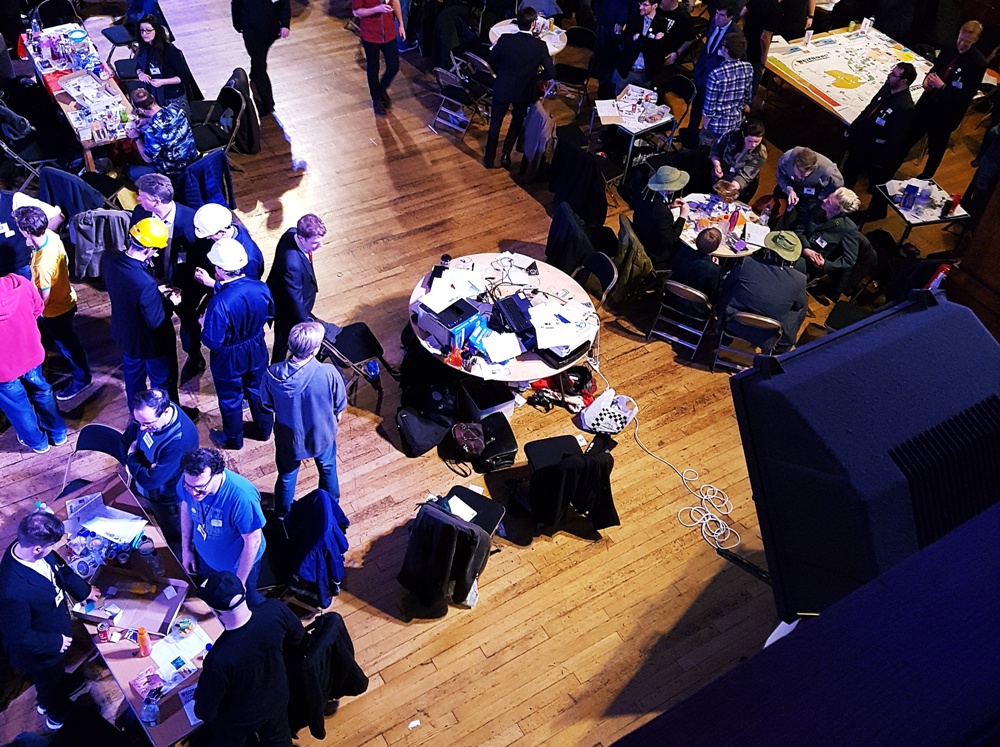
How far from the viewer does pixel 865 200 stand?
912 centimetres

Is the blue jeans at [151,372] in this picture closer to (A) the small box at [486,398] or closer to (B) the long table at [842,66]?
(A) the small box at [486,398]

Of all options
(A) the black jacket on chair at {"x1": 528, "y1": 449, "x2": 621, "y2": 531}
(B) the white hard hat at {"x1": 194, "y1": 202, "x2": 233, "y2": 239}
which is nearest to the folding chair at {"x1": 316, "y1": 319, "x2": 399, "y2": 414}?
(B) the white hard hat at {"x1": 194, "y1": 202, "x2": 233, "y2": 239}

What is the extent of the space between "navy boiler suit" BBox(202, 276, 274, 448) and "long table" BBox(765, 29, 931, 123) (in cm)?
642

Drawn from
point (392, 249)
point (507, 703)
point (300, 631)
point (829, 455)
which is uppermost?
point (829, 455)

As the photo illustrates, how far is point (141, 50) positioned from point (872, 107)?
23.2ft

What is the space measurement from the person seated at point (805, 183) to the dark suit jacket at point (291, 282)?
175 inches

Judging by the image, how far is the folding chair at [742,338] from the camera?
6488 mm

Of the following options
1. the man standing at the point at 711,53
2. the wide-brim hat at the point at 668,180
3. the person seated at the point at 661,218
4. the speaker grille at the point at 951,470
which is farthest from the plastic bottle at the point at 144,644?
the man standing at the point at 711,53

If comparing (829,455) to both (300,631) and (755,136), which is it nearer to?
(300,631)

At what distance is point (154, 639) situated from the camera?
4.16 metres

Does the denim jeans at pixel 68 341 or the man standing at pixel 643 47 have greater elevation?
the man standing at pixel 643 47

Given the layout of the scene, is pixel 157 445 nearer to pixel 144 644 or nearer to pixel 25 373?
pixel 144 644

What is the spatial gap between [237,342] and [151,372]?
729 mm

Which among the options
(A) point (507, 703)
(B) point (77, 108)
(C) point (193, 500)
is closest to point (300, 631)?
(C) point (193, 500)
